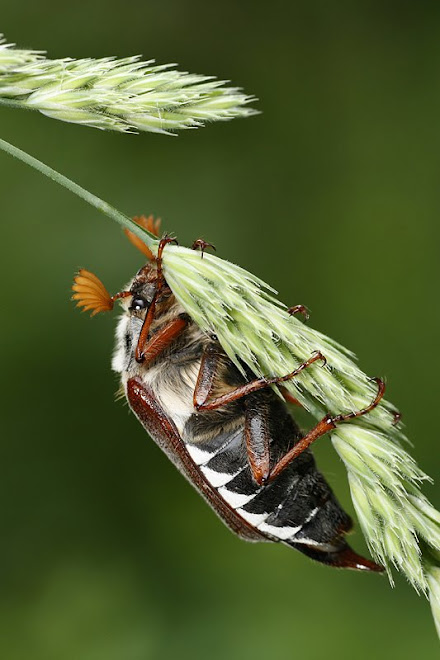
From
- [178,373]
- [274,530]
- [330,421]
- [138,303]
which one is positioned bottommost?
[274,530]

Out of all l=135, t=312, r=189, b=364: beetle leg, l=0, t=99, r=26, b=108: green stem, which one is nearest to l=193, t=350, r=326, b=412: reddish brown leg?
l=135, t=312, r=189, b=364: beetle leg

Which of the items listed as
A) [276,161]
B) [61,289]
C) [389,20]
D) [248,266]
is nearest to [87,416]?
[61,289]

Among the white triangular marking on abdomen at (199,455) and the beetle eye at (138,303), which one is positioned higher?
the beetle eye at (138,303)

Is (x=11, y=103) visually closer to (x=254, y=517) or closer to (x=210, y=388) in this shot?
(x=210, y=388)

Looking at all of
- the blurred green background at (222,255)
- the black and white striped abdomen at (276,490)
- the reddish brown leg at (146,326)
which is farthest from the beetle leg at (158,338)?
the blurred green background at (222,255)

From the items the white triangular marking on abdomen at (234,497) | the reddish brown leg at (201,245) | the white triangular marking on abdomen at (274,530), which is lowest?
the white triangular marking on abdomen at (274,530)

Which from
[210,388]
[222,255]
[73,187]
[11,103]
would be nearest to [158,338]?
[210,388]

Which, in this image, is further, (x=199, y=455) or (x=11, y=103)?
(x=199, y=455)

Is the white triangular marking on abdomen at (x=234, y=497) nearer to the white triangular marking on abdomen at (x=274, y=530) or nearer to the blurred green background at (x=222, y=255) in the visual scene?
the white triangular marking on abdomen at (x=274, y=530)
